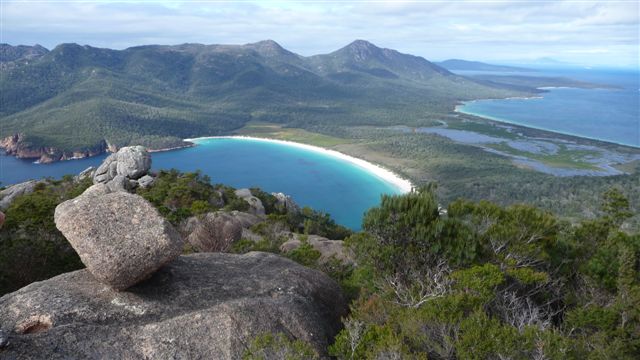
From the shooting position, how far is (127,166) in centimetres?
5531

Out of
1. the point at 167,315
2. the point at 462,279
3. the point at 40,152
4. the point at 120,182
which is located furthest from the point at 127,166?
the point at 40,152

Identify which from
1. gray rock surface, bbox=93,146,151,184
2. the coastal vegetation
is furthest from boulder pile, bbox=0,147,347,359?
gray rock surface, bbox=93,146,151,184

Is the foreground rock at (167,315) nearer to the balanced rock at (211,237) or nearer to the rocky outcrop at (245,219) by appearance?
the balanced rock at (211,237)

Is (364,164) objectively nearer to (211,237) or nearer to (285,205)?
(285,205)

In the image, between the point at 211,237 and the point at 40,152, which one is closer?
the point at 211,237

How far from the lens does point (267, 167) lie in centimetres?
14438

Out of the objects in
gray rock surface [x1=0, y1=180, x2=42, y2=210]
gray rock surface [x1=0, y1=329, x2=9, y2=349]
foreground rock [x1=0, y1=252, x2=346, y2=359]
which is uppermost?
gray rock surface [x1=0, y1=329, x2=9, y2=349]

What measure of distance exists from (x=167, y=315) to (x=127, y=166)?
47869mm

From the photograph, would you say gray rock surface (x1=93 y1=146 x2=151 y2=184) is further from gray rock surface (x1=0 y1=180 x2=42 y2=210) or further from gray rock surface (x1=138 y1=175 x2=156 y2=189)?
gray rock surface (x1=0 y1=180 x2=42 y2=210)

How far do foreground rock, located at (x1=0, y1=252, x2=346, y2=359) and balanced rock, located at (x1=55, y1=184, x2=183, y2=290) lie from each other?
78 centimetres

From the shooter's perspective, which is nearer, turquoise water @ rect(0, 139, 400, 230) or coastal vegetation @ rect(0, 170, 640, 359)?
coastal vegetation @ rect(0, 170, 640, 359)

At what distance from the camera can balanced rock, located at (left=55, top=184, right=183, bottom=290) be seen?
12.1m

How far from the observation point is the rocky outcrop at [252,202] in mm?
52650

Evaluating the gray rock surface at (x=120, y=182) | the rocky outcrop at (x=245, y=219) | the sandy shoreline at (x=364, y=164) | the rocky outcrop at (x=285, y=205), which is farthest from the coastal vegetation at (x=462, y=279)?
the sandy shoreline at (x=364, y=164)
